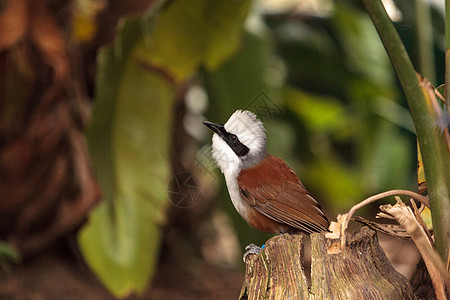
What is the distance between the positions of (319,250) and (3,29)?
1.53 meters

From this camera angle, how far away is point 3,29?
1755mm

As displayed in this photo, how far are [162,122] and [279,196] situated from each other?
1.15 metres

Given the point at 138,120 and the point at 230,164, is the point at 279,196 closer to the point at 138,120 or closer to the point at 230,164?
the point at 230,164

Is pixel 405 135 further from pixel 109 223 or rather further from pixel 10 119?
pixel 10 119

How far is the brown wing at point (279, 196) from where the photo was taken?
60 cm

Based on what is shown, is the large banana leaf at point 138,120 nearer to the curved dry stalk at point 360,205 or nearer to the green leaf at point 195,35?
the green leaf at point 195,35

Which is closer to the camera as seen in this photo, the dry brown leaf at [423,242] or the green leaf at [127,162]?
the dry brown leaf at [423,242]

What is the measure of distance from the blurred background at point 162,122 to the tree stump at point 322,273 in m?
0.37

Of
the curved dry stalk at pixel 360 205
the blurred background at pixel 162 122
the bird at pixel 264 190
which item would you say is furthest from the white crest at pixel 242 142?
the blurred background at pixel 162 122

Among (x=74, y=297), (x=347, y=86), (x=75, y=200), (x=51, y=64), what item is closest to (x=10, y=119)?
(x=51, y=64)

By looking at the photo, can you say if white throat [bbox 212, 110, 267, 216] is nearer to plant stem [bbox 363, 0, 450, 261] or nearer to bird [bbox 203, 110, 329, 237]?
bird [bbox 203, 110, 329, 237]

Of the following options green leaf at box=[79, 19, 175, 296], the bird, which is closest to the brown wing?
the bird

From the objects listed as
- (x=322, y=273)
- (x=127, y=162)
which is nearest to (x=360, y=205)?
(x=322, y=273)

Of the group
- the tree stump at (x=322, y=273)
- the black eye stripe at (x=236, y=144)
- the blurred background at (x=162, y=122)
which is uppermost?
the black eye stripe at (x=236, y=144)
